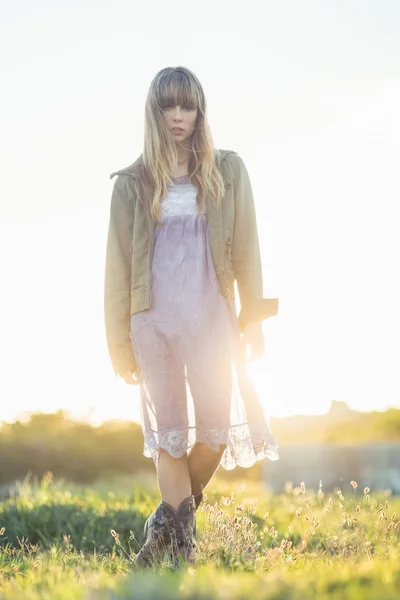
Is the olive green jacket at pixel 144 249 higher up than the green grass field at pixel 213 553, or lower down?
higher up

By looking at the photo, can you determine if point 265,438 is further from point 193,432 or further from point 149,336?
point 149,336

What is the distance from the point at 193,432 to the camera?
4309 mm

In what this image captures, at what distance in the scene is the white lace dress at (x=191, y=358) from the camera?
4242mm

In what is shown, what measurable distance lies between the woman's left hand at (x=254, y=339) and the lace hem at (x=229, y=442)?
36 cm

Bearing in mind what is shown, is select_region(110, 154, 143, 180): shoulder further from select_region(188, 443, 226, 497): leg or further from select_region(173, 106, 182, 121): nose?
select_region(188, 443, 226, 497): leg

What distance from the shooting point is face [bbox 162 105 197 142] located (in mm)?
4359

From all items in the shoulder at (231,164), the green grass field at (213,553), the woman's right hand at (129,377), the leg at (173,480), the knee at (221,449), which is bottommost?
the green grass field at (213,553)

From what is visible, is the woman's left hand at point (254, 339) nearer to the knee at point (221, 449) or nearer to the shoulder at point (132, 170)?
the knee at point (221, 449)

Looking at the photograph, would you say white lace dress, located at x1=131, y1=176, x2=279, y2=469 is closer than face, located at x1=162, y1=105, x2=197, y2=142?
Yes

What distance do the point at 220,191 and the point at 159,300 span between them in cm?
62

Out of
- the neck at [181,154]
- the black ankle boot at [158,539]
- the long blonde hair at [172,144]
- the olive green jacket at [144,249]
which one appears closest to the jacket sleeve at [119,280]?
the olive green jacket at [144,249]

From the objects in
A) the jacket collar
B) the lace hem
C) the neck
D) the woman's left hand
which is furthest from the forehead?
the lace hem

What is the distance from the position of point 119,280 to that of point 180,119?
84 cm

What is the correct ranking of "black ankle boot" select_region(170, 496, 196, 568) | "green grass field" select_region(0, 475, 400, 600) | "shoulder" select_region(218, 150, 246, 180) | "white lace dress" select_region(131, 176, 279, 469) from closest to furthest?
"green grass field" select_region(0, 475, 400, 600) < "black ankle boot" select_region(170, 496, 196, 568) < "white lace dress" select_region(131, 176, 279, 469) < "shoulder" select_region(218, 150, 246, 180)
